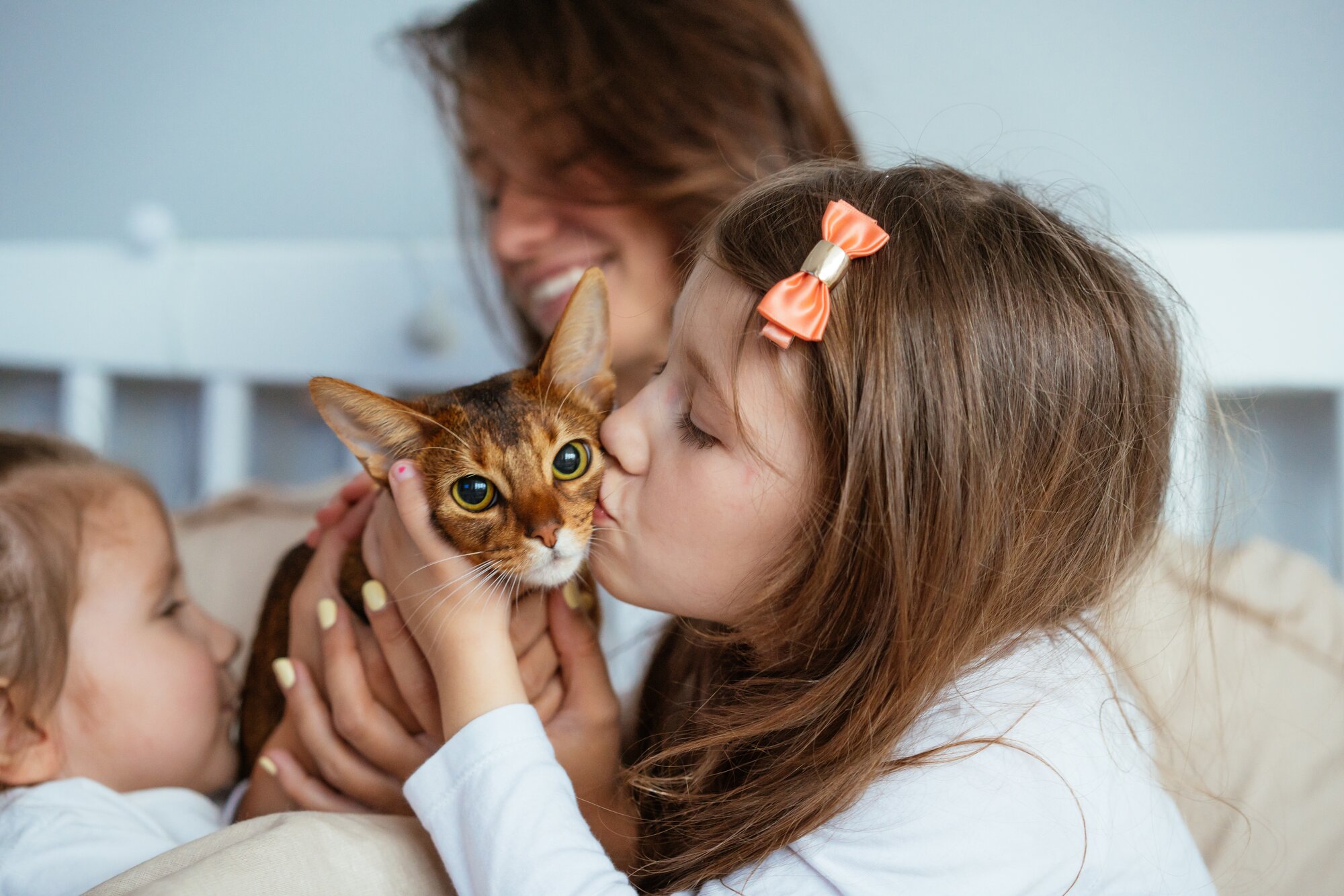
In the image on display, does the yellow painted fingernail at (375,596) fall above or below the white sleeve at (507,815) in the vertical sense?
above

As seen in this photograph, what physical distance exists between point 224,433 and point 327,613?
3.38ft

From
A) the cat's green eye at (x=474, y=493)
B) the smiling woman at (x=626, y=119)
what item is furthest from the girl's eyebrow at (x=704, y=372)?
the smiling woman at (x=626, y=119)

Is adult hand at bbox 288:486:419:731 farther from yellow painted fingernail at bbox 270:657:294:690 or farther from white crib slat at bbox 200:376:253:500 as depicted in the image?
white crib slat at bbox 200:376:253:500

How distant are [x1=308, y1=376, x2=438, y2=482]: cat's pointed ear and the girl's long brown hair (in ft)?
1.28

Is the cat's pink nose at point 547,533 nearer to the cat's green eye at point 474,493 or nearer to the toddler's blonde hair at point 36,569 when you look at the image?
the cat's green eye at point 474,493

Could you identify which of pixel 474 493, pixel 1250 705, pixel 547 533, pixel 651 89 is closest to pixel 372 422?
pixel 474 493

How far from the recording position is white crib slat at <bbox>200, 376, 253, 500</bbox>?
1860mm

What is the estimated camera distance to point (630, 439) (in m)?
0.86

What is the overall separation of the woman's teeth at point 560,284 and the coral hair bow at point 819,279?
0.76 meters

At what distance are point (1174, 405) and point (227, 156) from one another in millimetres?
2101

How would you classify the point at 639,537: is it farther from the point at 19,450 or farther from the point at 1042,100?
the point at 1042,100

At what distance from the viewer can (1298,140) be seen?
5.27 ft

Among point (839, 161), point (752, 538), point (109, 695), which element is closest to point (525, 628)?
point (752, 538)

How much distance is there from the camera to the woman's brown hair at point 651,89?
1.43m
